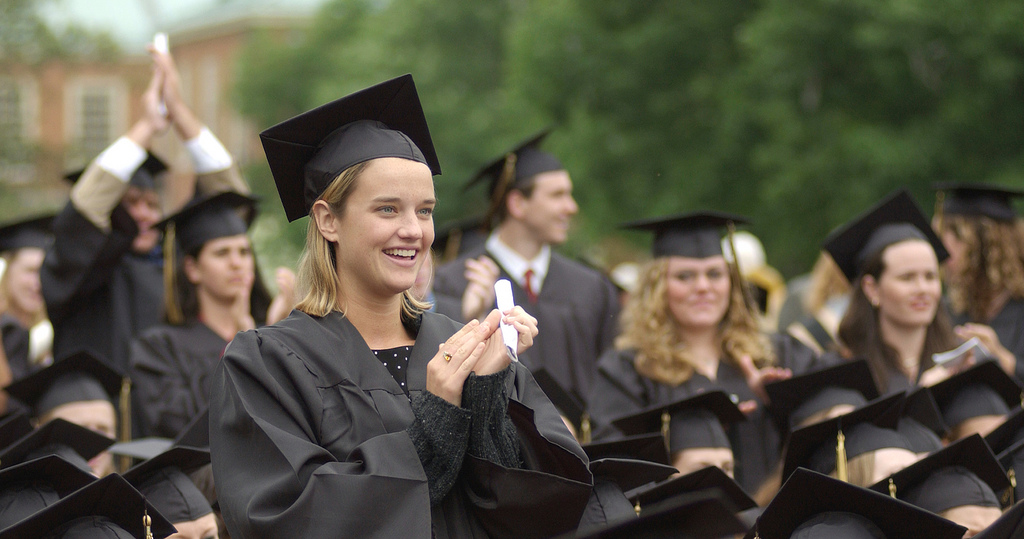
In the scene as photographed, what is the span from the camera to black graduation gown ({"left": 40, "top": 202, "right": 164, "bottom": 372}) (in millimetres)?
5930

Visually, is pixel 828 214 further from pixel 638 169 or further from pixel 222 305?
pixel 222 305

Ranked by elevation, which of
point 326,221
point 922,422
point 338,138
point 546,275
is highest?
point 338,138

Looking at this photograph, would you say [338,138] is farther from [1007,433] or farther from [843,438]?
[1007,433]

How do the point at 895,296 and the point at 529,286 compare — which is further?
the point at 529,286

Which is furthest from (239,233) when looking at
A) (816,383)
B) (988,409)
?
(988,409)

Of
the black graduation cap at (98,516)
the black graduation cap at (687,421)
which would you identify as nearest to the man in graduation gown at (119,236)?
the black graduation cap at (98,516)

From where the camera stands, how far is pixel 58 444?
4.19 m

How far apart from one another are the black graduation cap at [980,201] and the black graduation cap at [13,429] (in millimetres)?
4960

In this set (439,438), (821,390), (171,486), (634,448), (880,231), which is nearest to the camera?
(439,438)

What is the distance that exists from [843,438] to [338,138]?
8.11ft

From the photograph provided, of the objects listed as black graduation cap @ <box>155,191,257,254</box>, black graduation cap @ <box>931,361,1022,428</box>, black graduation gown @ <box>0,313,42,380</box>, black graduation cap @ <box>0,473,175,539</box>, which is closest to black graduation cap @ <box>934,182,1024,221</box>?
black graduation cap @ <box>931,361,1022,428</box>

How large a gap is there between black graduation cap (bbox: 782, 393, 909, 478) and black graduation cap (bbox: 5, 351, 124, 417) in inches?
124

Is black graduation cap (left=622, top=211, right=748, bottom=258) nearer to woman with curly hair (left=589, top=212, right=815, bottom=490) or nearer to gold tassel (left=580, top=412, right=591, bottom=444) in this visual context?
woman with curly hair (left=589, top=212, right=815, bottom=490)

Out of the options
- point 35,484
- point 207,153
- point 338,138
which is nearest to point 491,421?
point 338,138
